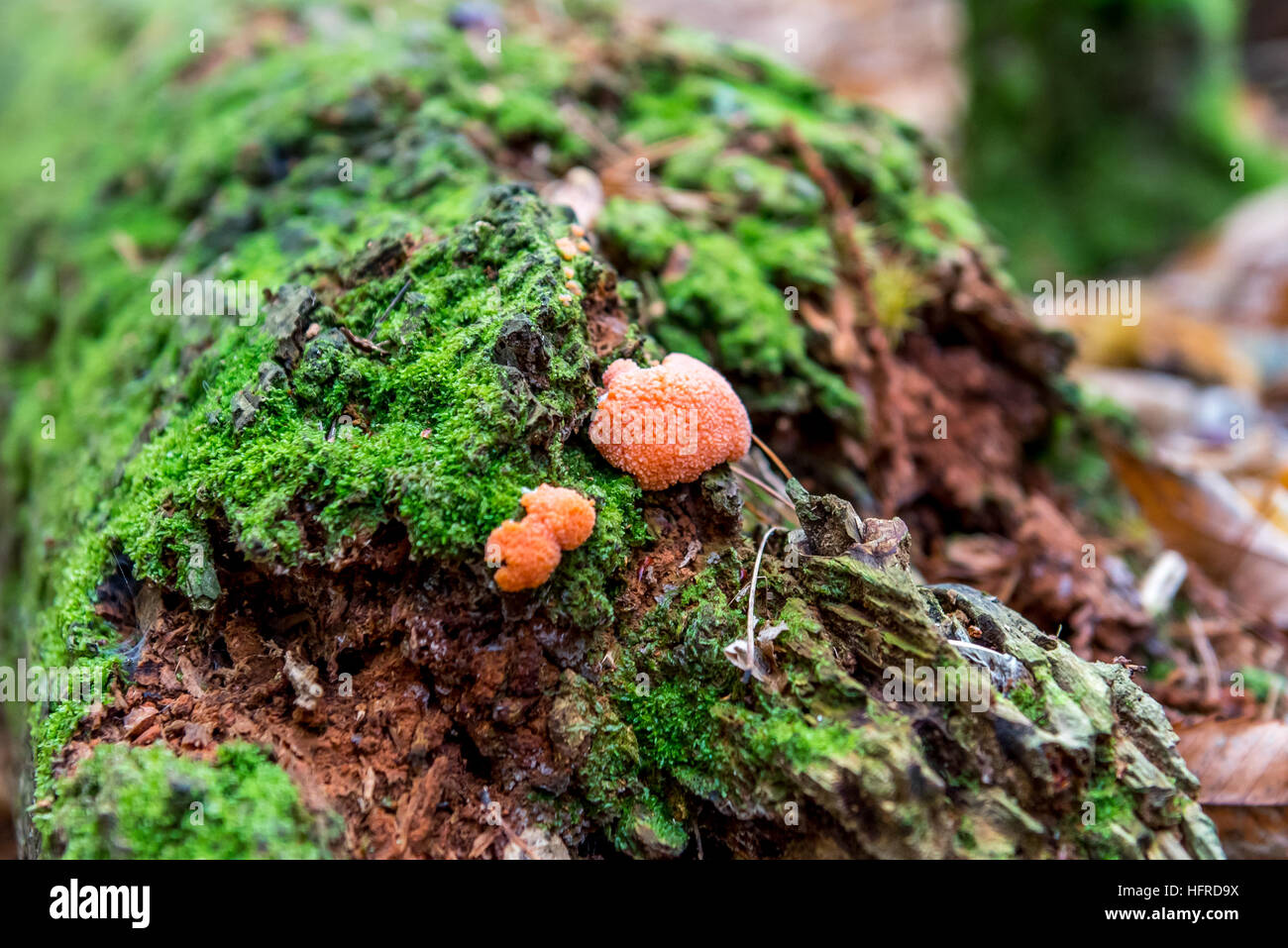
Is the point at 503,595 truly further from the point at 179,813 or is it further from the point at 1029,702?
the point at 1029,702

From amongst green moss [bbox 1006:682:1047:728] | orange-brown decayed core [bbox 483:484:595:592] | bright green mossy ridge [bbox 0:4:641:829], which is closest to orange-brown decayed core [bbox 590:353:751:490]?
bright green mossy ridge [bbox 0:4:641:829]

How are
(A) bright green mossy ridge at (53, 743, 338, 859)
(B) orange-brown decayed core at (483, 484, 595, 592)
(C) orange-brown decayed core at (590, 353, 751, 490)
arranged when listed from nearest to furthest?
(A) bright green mossy ridge at (53, 743, 338, 859) < (B) orange-brown decayed core at (483, 484, 595, 592) < (C) orange-brown decayed core at (590, 353, 751, 490)

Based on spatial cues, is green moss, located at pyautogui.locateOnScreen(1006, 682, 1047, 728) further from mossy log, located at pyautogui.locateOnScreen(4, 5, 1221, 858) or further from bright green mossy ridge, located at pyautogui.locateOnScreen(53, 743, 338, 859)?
bright green mossy ridge, located at pyautogui.locateOnScreen(53, 743, 338, 859)

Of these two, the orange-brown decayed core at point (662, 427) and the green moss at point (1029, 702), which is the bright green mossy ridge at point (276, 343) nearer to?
the orange-brown decayed core at point (662, 427)

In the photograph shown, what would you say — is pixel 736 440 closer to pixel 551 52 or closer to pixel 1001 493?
pixel 1001 493

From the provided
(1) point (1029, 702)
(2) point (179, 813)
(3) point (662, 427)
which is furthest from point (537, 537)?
(1) point (1029, 702)

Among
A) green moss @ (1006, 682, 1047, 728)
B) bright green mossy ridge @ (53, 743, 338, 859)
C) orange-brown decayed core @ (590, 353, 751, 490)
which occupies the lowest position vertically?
bright green mossy ridge @ (53, 743, 338, 859)
